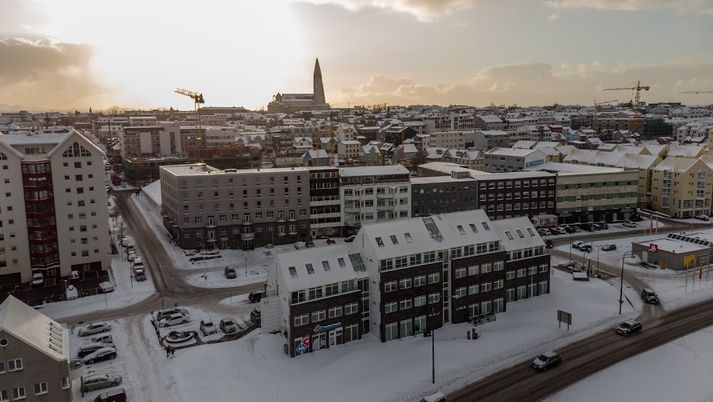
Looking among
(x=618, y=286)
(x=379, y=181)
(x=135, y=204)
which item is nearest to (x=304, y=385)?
(x=618, y=286)

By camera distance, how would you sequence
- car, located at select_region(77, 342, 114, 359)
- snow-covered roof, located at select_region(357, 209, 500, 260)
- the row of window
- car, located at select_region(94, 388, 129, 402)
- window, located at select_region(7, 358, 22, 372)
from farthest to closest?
snow-covered roof, located at select_region(357, 209, 500, 260)
car, located at select_region(77, 342, 114, 359)
the row of window
car, located at select_region(94, 388, 129, 402)
window, located at select_region(7, 358, 22, 372)

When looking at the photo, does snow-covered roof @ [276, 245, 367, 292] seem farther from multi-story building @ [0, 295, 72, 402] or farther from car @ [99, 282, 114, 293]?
car @ [99, 282, 114, 293]

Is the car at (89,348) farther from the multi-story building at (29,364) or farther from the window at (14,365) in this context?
the window at (14,365)

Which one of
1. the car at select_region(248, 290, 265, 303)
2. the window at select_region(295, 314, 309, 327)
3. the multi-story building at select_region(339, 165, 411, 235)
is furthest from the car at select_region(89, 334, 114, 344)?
the multi-story building at select_region(339, 165, 411, 235)

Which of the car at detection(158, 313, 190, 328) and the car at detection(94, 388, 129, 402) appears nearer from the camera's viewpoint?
the car at detection(94, 388, 129, 402)

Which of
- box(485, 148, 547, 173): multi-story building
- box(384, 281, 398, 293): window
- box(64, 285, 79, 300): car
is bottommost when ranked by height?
box(64, 285, 79, 300): car

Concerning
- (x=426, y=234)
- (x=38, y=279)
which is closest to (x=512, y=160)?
(x=426, y=234)
